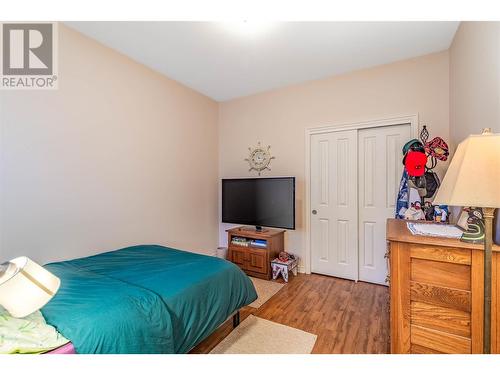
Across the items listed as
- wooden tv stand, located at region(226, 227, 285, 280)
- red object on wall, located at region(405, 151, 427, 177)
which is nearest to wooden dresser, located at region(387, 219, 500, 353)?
red object on wall, located at region(405, 151, 427, 177)

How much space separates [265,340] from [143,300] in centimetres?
104

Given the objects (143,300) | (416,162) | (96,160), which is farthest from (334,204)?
(96,160)

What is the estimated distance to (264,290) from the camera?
266 centimetres

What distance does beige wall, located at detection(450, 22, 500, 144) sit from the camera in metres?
1.24

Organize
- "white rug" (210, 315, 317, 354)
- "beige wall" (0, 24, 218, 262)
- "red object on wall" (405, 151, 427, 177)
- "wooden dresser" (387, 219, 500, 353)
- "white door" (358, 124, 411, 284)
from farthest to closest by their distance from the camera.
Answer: "white door" (358, 124, 411, 284)
"red object on wall" (405, 151, 427, 177)
"beige wall" (0, 24, 218, 262)
"white rug" (210, 315, 317, 354)
"wooden dresser" (387, 219, 500, 353)

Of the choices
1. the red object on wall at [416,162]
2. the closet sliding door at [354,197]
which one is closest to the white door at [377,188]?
the closet sliding door at [354,197]

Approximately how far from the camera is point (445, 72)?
2.36 m

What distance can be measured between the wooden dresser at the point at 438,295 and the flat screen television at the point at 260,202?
168 centimetres

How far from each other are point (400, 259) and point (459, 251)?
253mm

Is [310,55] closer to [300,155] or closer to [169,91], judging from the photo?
[300,155]

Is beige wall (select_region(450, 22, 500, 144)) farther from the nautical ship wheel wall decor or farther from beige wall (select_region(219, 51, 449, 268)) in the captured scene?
the nautical ship wheel wall decor
